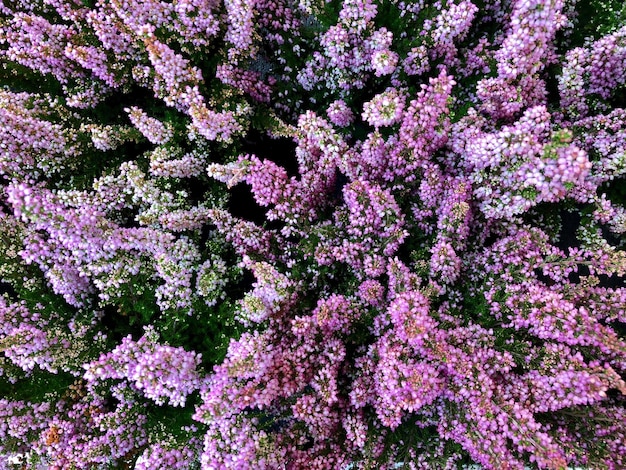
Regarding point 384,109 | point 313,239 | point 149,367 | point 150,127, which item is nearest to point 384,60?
point 384,109

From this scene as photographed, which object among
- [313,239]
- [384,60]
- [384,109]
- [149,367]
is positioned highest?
[384,60]

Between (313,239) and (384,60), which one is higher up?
(384,60)

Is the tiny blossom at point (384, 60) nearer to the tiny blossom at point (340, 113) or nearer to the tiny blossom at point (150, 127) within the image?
the tiny blossom at point (340, 113)

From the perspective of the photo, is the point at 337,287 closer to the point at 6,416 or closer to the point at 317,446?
the point at 317,446

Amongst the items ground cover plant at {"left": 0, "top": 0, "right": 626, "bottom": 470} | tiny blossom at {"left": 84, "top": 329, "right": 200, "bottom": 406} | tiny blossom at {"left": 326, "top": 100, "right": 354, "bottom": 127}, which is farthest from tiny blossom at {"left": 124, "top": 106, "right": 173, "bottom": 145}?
tiny blossom at {"left": 84, "top": 329, "right": 200, "bottom": 406}

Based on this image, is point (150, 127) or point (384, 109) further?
point (150, 127)

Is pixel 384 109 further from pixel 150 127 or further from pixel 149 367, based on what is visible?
pixel 149 367

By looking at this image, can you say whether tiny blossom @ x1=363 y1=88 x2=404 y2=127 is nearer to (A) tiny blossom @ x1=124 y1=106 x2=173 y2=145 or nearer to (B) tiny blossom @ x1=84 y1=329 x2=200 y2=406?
(A) tiny blossom @ x1=124 y1=106 x2=173 y2=145

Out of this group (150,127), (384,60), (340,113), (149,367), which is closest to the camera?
(149,367)

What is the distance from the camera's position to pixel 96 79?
2.69m

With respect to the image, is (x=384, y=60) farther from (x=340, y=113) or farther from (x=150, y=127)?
(x=150, y=127)

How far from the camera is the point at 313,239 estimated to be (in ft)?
7.91

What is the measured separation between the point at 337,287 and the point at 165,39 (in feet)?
5.37

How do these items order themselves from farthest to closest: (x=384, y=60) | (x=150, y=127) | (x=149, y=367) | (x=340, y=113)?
(x=340, y=113)
(x=150, y=127)
(x=384, y=60)
(x=149, y=367)
